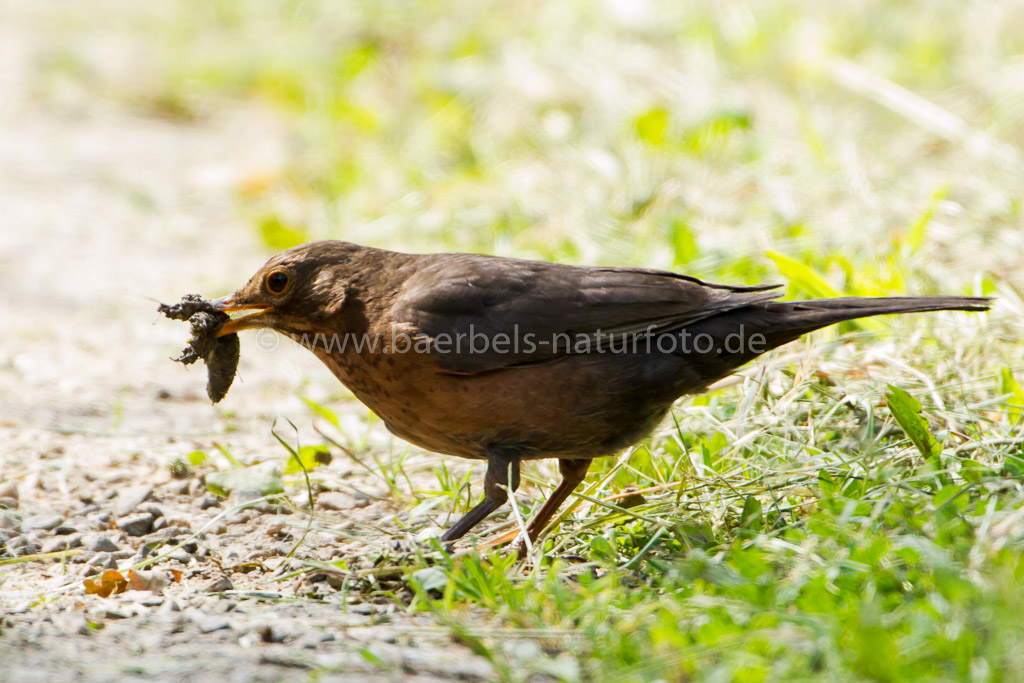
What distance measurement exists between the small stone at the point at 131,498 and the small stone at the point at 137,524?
92 millimetres

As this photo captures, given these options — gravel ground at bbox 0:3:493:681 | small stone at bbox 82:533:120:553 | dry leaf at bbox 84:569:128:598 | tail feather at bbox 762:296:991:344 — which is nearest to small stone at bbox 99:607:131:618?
gravel ground at bbox 0:3:493:681

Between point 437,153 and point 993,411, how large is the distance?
5132 mm

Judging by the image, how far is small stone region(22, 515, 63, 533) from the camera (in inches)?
146

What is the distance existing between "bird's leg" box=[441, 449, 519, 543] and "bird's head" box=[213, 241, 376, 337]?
82cm

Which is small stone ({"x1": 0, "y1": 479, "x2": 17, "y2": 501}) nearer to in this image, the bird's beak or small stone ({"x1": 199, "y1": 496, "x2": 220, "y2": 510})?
small stone ({"x1": 199, "y1": 496, "x2": 220, "y2": 510})

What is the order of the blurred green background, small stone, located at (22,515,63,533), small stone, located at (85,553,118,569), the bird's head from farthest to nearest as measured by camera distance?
the blurred green background → the bird's head → small stone, located at (22,515,63,533) → small stone, located at (85,553,118,569)

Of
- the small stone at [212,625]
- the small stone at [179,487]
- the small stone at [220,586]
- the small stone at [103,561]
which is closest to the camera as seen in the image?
the small stone at [212,625]

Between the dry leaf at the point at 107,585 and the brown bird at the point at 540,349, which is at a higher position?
the brown bird at the point at 540,349

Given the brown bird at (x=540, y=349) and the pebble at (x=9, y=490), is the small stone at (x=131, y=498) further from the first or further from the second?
the brown bird at (x=540, y=349)

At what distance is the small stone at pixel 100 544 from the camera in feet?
11.8

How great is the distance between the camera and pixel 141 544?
364 centimetres

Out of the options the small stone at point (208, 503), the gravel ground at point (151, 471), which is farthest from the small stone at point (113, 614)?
the small stone at point (208, 503)

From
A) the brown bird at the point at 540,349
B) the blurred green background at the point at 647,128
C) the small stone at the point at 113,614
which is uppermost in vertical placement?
the blurred green background at the point at 647,128

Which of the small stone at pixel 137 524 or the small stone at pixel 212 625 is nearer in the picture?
the small stone at pixel 212 625
